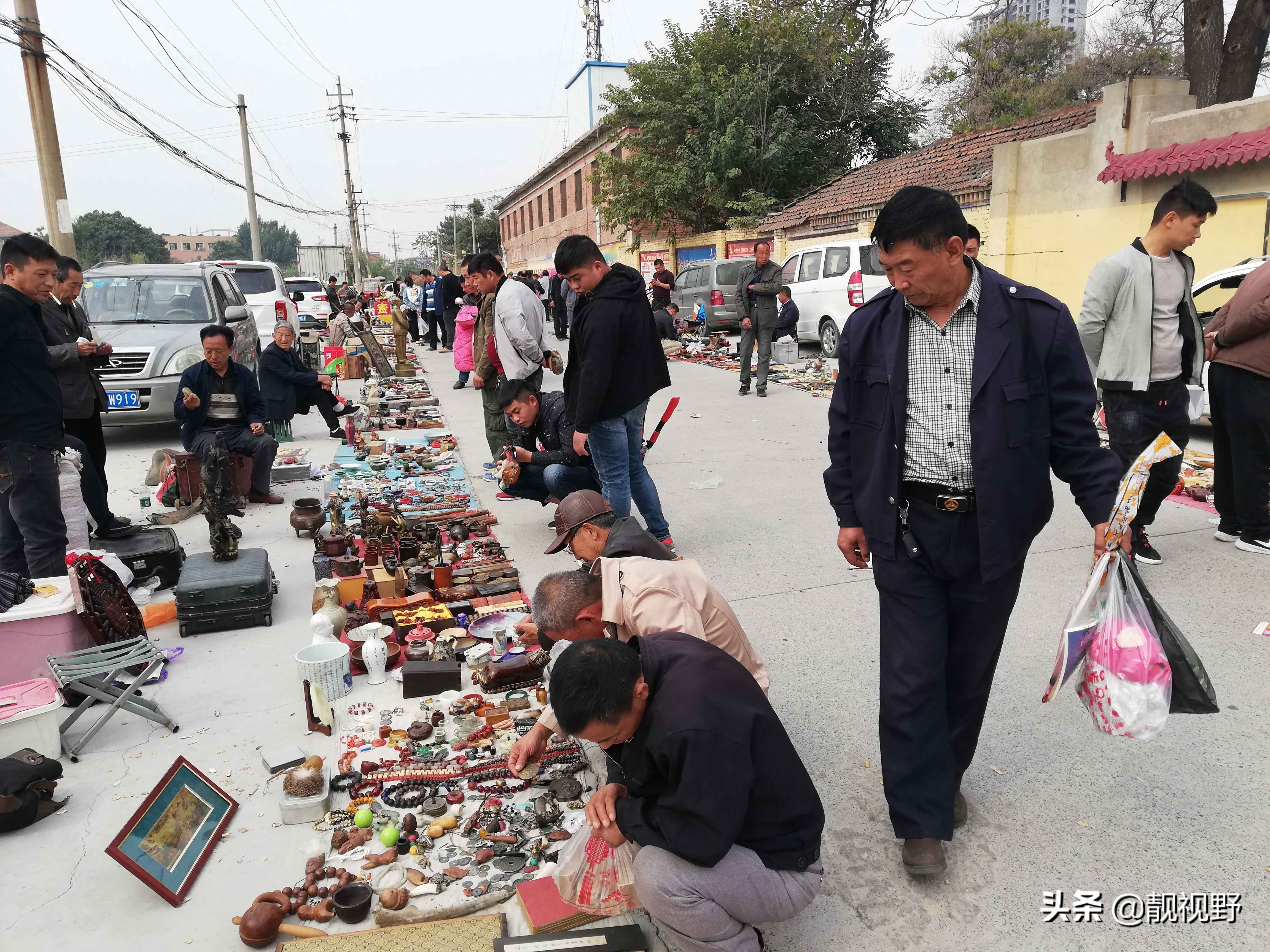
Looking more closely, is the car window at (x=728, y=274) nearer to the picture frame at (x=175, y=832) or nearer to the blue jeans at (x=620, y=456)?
the blue jeans at (x=620, y=456)

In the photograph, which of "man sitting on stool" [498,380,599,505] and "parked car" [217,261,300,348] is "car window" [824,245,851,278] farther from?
"man sitting on stool" [498,380,599,505]

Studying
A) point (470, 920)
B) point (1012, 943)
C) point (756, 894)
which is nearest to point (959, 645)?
point (1012, 943)

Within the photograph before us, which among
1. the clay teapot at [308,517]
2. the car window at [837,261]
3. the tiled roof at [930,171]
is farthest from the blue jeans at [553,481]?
the tiled roof at [930,171]

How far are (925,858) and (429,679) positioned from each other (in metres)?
2.41

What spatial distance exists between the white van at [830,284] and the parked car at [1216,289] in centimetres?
588

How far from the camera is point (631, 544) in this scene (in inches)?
137

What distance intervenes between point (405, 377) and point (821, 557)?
37.2 feet

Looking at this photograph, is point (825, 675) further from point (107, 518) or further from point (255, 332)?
point (255, 332)

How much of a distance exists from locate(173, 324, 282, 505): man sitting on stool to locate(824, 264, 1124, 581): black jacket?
19.3 feet

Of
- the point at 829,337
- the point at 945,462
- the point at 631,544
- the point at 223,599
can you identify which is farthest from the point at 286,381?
the point at 829,337

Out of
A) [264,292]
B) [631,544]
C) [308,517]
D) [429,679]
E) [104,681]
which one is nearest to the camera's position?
[631,544]

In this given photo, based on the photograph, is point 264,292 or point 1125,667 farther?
point 264,292

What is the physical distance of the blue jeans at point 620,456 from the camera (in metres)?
5.41

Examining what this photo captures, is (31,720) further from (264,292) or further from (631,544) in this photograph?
(264,292)
